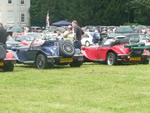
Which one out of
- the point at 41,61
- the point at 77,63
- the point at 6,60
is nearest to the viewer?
the point at 6,60

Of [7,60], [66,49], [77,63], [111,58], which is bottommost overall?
[77,63]

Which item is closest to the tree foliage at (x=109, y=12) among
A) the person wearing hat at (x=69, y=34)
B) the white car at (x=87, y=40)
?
the white car at (x=87, y=40)

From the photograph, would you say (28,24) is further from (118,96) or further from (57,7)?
(118,96)

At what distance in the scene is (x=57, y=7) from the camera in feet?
335

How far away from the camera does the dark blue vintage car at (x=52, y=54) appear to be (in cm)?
1931

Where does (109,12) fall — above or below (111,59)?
above

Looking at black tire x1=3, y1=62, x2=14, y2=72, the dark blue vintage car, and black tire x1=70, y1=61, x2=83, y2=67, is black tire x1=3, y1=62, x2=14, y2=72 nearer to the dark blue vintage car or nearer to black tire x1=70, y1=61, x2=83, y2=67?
the dark blue vintage car

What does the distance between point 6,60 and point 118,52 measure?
5.44 metres

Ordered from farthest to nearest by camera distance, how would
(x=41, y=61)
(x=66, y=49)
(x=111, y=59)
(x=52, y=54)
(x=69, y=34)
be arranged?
(x=69, y=34)
(x=111, y=59)
(x=41, y=61)
(x=66, y=49)
(x=52, y=54)

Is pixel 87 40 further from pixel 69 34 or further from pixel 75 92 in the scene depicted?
pixel 75 92

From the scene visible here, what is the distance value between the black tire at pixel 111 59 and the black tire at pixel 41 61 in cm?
342

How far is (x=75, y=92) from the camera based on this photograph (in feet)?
39.8

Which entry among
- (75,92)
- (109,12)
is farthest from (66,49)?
(109,12)

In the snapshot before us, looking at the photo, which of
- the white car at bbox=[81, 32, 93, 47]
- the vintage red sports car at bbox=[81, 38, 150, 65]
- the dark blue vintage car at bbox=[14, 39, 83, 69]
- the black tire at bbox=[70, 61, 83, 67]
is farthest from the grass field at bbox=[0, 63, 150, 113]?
the white car at bbox=[81, 32, 93, 47]
